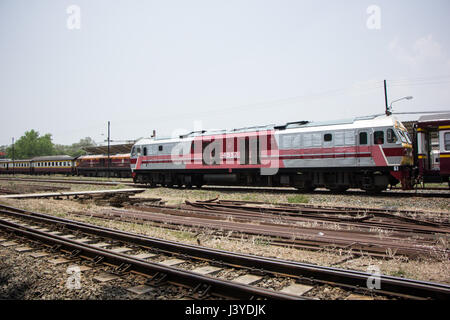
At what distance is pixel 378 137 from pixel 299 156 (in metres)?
4.11

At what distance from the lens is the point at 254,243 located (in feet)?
24.2

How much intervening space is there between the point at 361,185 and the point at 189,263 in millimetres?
13630

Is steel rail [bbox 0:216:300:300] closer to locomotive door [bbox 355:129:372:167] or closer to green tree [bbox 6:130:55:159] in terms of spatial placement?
locomotive door [bbox 355:129:372:167]

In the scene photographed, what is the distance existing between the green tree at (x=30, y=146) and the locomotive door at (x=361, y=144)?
126 m

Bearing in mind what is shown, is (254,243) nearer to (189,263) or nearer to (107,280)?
(189,263)

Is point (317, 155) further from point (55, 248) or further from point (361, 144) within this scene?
point (55, 248)

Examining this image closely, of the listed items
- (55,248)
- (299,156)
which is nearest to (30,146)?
(299,156)

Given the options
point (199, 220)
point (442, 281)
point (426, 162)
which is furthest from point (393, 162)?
point (442, 281)

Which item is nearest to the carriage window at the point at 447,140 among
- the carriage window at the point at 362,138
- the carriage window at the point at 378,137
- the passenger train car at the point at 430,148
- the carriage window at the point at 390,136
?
the passenger train car at the point at 430,148

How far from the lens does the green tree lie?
117 metres

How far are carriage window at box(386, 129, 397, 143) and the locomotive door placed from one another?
81 centimetres

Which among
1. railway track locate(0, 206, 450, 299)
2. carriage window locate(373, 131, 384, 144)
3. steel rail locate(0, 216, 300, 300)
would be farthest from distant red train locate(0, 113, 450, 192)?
steel rail locate(0, 216, 300, 300)

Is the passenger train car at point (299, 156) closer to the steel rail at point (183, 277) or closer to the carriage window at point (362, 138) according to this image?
the carriage window at point (362, 138)

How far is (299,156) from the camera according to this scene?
1816 cm
